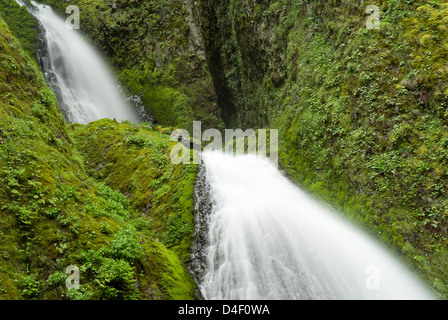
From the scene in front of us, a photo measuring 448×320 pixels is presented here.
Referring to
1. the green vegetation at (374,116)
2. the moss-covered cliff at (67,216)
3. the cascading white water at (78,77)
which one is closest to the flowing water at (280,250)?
the green vegetation at (374,116)

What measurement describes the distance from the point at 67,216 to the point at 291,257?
5.36m

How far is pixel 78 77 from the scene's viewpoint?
2436 cm

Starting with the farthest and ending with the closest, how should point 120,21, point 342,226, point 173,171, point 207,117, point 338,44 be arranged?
1. point 120,21
2. point 207,117
3. point 338,44
4. point 173,171
5. point 342,226

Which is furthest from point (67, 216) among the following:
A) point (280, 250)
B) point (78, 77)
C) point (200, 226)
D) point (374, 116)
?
point (78, 77)

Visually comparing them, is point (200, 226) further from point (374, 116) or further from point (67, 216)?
point (374, 116)

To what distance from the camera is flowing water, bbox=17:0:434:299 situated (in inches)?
269

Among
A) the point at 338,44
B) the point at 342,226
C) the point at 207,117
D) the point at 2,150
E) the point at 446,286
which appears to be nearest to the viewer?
the point at 2,150

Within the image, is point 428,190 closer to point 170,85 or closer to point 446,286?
point 446,286

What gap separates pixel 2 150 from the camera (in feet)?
19.2

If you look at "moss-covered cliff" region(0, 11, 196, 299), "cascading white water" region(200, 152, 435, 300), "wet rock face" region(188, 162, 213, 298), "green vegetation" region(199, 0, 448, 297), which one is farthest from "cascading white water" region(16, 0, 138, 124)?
"cascading white water" region(200, 152, 435, 300)

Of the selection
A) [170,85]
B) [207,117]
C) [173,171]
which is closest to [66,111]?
[170,85]

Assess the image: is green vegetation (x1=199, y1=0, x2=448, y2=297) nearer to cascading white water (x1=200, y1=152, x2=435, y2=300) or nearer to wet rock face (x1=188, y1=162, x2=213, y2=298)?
cascading white water (x1=200, y1=152, x2=435, y2=300)

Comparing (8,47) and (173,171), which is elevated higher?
(8,47)

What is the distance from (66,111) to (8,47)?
13.4m
